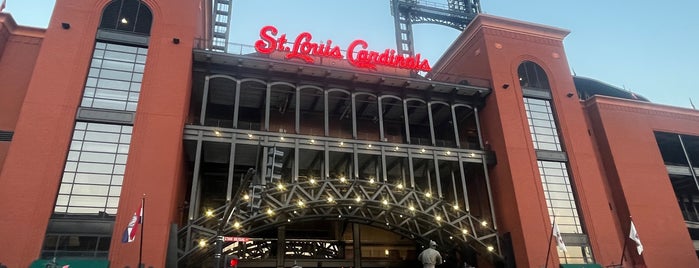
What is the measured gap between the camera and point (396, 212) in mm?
29797

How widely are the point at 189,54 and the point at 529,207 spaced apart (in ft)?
79.6

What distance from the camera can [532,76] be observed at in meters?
36.8

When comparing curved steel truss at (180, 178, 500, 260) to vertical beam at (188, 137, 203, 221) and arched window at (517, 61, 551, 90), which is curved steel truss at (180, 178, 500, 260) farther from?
arched window at (517, 61, 551, 90)

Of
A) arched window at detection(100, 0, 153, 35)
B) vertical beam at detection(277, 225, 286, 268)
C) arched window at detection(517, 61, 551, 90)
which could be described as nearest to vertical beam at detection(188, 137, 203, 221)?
arched window at detection(100, 0, 153, 35)

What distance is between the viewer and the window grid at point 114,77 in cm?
2614

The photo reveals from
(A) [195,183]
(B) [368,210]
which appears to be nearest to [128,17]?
(A) [195,183]

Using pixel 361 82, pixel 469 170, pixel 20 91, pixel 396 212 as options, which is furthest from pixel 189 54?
pixel 469 170

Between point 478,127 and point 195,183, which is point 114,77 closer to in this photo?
point 195,183

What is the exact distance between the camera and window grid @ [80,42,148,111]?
26141 mm

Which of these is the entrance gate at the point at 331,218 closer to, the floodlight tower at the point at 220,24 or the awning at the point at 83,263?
the awning at the point at 83,263

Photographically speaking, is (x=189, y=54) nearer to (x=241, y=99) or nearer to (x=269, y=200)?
(x=241, y=99)

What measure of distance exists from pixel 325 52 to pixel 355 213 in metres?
11.7

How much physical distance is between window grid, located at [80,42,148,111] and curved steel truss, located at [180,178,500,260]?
28.1 ft

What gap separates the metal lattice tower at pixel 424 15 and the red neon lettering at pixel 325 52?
18459 mm
